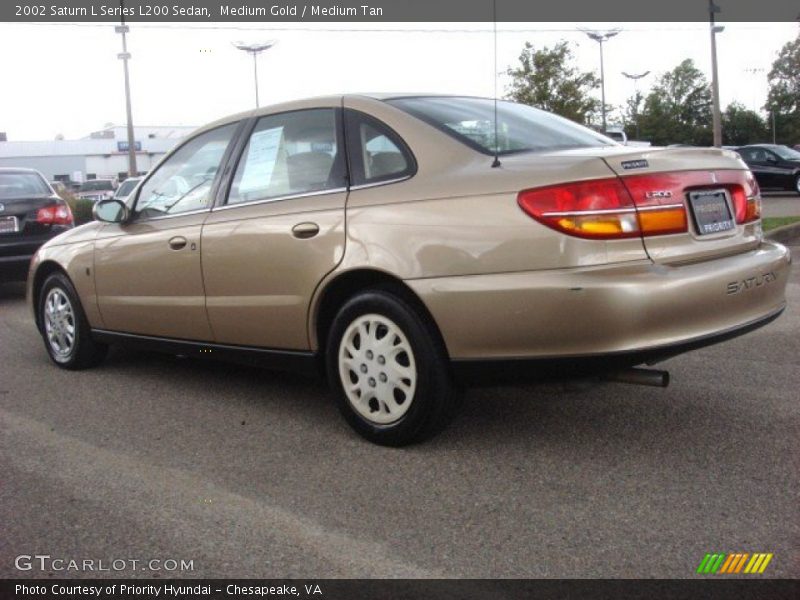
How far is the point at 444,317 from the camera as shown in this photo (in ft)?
11.9

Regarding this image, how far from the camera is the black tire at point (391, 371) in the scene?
12.2 feet

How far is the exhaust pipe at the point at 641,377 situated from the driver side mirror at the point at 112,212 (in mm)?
3169

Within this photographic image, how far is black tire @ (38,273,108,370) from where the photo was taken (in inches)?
227

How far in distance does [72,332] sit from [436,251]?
3229 millimetres

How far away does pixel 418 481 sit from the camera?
11.7ft

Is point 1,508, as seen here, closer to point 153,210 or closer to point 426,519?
point 426,519

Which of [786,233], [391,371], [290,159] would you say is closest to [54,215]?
[290,159]

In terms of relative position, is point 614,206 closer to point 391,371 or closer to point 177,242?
point 391,371

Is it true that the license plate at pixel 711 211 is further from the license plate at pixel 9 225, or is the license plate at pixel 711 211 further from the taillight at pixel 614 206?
the license plate at pixel 9 225

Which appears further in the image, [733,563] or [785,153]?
[785,153]

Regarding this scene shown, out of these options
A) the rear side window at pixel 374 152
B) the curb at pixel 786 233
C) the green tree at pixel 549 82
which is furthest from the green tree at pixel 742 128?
the rear side window at pixel 374 152

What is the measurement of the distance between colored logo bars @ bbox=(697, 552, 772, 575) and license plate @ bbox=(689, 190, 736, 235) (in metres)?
1.38

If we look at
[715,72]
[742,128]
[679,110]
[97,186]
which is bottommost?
[97,186]

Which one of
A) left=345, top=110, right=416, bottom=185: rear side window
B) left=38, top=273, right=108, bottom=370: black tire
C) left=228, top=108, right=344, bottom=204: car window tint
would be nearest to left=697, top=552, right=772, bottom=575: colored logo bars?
left=345, top=110, right=416, bottom=185: rear side window
